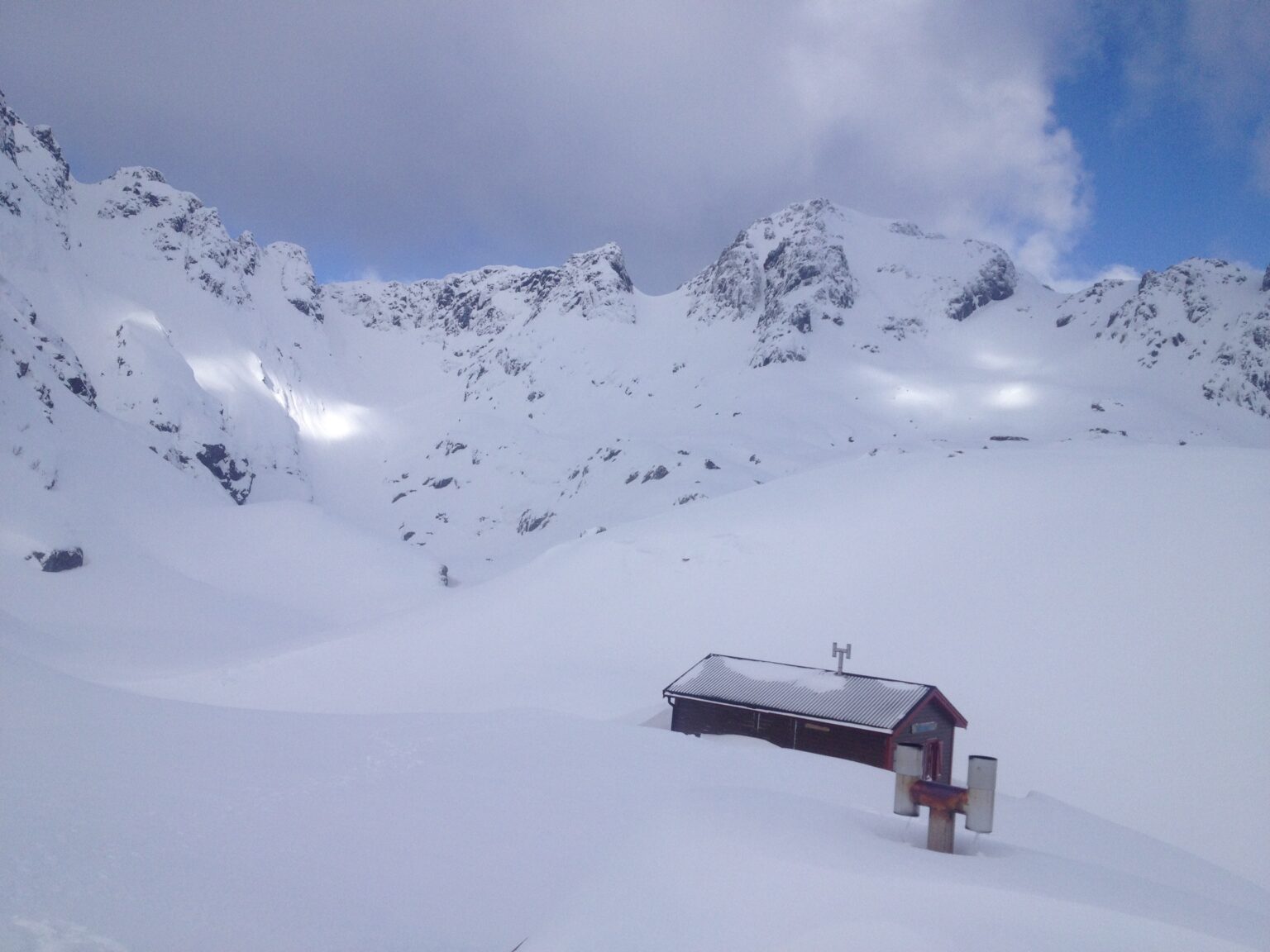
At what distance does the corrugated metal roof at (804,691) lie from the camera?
810 inches

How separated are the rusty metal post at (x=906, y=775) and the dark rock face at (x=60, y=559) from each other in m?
57.4

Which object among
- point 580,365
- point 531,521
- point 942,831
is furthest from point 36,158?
point 942,831

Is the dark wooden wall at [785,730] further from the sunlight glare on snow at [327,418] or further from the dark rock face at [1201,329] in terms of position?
the sunlight glare on snow at [327,418]

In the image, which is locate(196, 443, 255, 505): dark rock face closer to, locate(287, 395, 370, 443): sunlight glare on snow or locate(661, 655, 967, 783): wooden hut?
locate(287, 395, 370, 443): sunlight glare on snow

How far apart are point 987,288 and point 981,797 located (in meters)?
148

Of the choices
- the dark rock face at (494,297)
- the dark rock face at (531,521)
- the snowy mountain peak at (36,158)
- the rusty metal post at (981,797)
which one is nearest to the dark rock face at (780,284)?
the dark rock face at (494,297)

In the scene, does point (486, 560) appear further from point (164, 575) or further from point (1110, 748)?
point (1110, 748)

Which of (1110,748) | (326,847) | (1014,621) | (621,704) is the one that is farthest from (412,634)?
(326,847)

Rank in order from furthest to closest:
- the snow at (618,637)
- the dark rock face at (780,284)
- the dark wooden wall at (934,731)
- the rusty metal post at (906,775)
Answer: the dark rock face at (780,284) → the dark wooden wall at (934,731) → the rusty metal post at (906,775) → the snow at (618,637)

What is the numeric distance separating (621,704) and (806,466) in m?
59.1

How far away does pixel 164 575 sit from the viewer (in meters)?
56.6

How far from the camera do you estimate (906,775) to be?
915 centimetres

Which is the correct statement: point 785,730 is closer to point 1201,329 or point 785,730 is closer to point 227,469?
point 227,469

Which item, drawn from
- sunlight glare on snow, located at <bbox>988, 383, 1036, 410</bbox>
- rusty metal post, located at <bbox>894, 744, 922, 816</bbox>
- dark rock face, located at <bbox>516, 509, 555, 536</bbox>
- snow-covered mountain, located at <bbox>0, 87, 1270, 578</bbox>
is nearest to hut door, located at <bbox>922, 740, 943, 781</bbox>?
rusty metal post, located at <bbox>894, 744, 922, 816</bbox>
